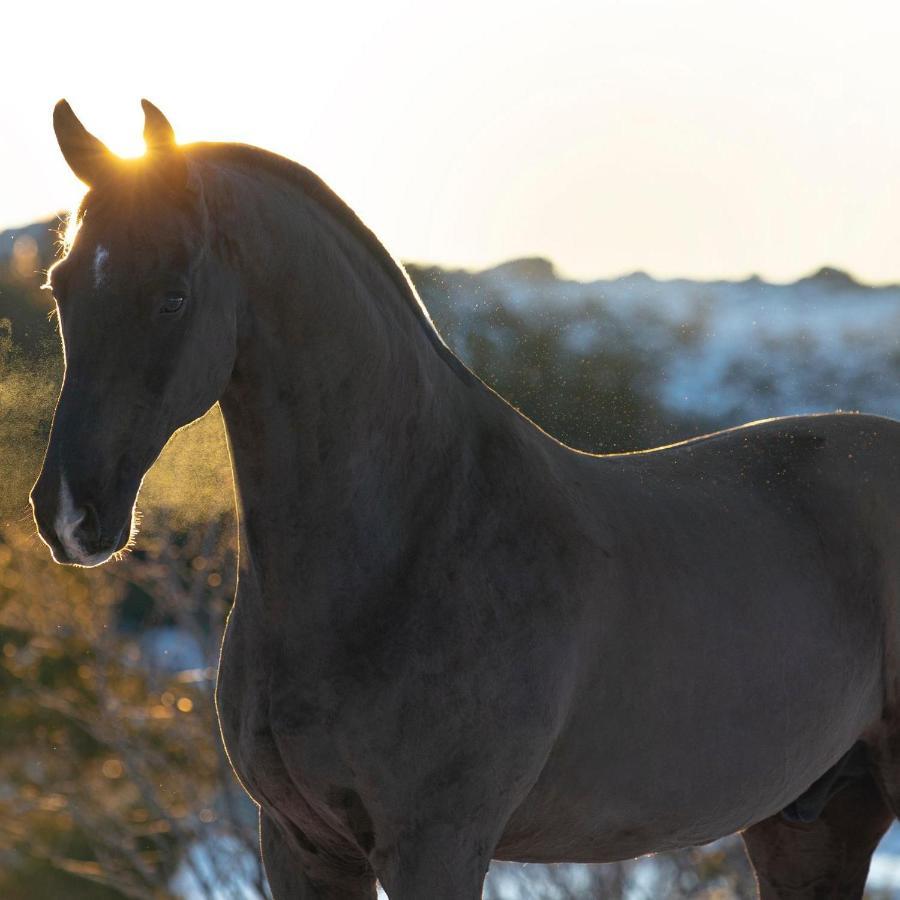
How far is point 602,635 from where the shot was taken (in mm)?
2203

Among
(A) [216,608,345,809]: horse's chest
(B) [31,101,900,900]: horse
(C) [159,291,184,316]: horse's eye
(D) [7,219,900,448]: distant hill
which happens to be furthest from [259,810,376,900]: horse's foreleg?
(D) [7,219,900,448]: distant hill

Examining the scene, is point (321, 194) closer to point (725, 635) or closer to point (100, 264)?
→ point (100, 264)

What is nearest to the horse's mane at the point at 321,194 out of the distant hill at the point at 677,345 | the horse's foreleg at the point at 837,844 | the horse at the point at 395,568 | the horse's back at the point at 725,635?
the horse at the point at 395,568

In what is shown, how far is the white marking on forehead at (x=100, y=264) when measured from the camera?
1766mm

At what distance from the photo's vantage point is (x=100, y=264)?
Result: 1.77 metres

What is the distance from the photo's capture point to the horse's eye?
1768 millimetres

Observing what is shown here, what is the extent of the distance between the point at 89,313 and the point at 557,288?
470 cm

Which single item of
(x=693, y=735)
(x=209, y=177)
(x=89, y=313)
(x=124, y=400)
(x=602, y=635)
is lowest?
(x=693, y=735)

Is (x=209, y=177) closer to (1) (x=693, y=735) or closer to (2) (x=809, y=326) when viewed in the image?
(1) (x=693, y=735)

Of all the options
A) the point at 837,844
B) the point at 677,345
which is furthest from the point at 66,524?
the point at 677,345

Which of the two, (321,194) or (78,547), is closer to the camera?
(78,547)

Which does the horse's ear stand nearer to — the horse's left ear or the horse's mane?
the horse's left ear

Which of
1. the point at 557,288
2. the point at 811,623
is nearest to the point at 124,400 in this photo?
the point at 811,623

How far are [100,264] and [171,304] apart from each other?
0.10 m
